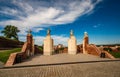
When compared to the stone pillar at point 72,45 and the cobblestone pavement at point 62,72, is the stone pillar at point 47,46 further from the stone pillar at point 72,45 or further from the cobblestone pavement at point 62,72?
the cobblestone pavement at point 62,72

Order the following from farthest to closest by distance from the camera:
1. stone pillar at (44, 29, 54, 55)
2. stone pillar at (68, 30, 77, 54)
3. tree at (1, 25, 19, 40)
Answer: tree at (1, 25, 19, 40) → stone pillar at (68, 30, 77, 54) → stone pillar at (44, 29, 54, 55)

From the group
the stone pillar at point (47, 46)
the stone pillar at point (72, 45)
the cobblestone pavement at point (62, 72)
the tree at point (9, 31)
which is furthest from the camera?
the tree at point (9, 31)

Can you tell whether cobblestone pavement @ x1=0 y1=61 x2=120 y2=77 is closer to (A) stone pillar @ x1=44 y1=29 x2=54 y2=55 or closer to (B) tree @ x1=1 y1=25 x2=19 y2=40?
(A) stone pillar @ x1=44 y1=29 x2=54 y2=55

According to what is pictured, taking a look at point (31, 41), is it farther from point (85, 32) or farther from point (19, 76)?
point (19, 76)

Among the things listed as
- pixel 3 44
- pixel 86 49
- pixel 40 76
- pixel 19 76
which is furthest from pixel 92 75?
pixel 3 44

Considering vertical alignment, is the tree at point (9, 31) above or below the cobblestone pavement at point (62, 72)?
above

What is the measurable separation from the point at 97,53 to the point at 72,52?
3913 millimetres

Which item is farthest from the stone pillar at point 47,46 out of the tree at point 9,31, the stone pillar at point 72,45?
the tree at point 9,31

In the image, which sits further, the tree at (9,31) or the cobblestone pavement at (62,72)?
the tree at (9,31)

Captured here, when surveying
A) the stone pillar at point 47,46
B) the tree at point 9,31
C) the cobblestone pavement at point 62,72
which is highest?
→ the tree at point 9,31

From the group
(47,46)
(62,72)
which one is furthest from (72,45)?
(62,72)

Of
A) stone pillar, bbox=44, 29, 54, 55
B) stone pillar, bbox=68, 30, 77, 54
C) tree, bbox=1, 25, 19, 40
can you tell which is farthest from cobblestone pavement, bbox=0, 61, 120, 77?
tree, bbox=1, 25, 19, 40

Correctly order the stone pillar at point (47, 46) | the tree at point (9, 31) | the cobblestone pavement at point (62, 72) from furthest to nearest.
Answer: the tree at point (9, 31) < the stone pillar at point (47, 46) < the cobblestone pavement at point (62, 72)

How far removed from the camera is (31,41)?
17.5 meters
